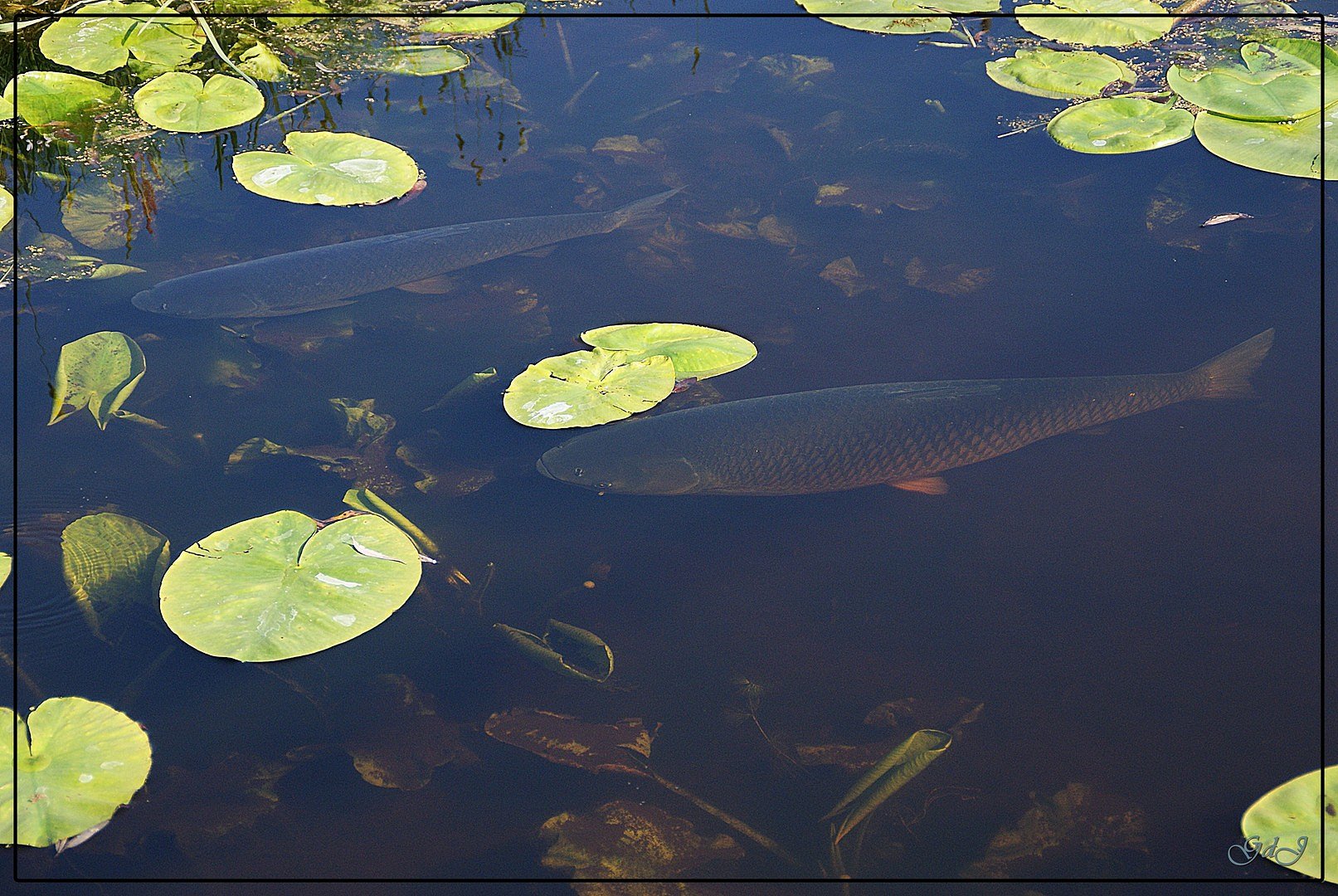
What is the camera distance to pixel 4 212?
329 centimetres

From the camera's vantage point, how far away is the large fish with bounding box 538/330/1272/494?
249 centimetres

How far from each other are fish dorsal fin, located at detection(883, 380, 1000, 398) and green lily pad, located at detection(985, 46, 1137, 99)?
6.78 feet

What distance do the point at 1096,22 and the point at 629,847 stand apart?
4370 mm

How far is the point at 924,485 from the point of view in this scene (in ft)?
8.21

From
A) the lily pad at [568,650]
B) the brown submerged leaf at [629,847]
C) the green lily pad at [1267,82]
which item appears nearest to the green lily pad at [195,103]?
the lily pad at [568,650]

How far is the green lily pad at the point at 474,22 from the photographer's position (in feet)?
15.5

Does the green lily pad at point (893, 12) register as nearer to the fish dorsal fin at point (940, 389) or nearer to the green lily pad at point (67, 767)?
the fish dorsal fin at point (940, 389)

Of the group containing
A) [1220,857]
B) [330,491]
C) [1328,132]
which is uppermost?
[1328,132]

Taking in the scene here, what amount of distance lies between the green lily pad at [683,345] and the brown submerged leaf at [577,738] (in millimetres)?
1056

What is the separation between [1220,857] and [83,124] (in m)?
4.68

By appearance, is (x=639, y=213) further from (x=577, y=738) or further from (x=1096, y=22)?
(x=1096, y=22)

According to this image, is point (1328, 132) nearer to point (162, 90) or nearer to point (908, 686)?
point (908, 686)

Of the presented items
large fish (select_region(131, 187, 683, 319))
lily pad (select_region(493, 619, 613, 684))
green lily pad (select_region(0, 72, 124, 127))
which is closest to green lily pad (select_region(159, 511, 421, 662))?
lily pad (select_region(493, 619, 613, 684))

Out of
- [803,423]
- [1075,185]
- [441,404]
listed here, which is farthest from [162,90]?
[1075,185]
